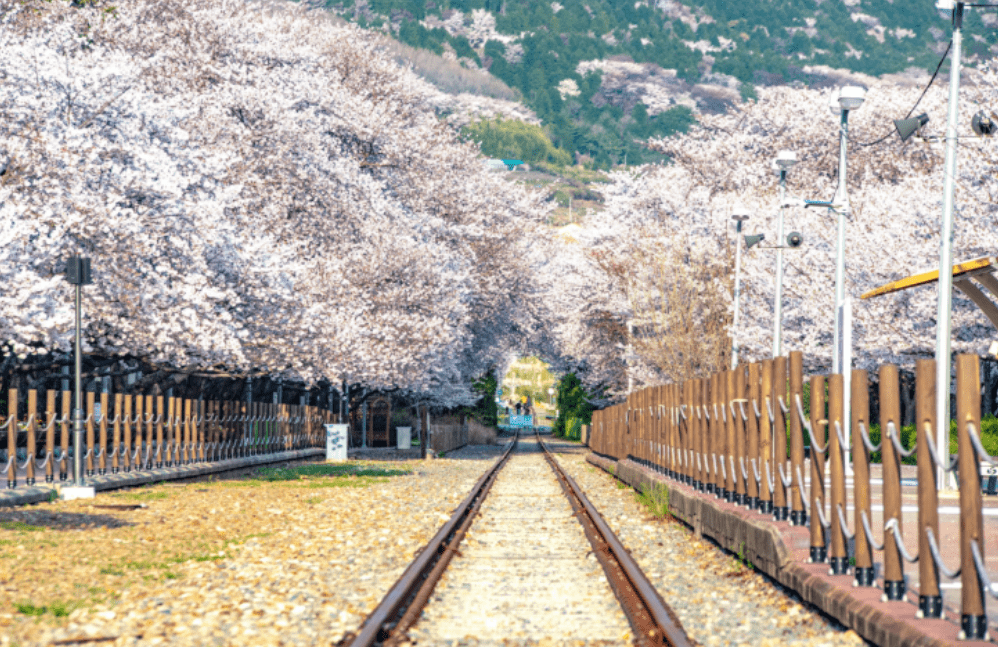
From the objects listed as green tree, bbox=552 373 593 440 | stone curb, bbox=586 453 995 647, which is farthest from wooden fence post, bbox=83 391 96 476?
green tree, bbox=552 373 593 440

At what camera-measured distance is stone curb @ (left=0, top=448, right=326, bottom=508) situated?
58.7ft

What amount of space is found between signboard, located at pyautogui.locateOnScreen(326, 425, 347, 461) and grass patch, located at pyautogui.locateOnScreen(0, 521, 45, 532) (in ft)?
80.4

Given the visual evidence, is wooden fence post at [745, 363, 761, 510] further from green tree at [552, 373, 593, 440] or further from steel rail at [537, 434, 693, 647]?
green tree at [552, 373, 593, 440]

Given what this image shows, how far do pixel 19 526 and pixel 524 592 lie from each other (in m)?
7.56

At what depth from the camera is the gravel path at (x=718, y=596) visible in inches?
320

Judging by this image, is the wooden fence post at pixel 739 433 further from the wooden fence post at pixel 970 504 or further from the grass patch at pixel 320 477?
the grass patch at pixel 320 477

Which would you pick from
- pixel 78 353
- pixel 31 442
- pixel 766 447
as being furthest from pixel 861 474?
pixel 31 442

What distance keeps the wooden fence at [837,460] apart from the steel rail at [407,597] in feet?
10.6

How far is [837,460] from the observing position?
870 cm

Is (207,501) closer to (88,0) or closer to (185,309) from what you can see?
(185,309)

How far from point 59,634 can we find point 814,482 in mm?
5975

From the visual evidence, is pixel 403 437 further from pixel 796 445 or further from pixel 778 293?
pixel 796 445

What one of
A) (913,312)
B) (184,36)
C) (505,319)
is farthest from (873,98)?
(184,36)

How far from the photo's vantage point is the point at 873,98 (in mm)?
54156
